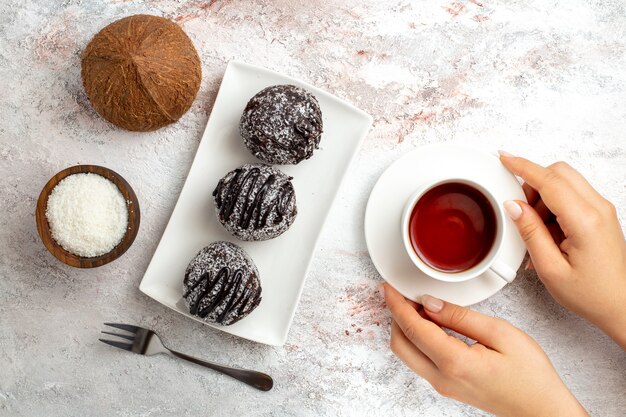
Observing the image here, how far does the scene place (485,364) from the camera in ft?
4.28

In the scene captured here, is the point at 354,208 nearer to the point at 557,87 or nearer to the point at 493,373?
the point at 493,373

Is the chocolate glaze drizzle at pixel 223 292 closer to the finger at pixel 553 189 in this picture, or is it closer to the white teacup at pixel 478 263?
the white teacup at pixel 478 263

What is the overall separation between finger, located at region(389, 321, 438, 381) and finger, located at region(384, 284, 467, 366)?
2 centimetres

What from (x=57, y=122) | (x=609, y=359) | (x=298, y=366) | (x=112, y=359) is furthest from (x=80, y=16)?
(x=609, y=359)

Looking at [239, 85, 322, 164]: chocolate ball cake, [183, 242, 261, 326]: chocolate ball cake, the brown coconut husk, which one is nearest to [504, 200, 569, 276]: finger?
[239, 85, 322, 164]: chocolate ball cake

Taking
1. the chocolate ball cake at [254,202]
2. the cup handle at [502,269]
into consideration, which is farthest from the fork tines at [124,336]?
the cup handle at [502,269]

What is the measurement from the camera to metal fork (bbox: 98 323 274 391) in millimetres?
1465

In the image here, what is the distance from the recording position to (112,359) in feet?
4.95

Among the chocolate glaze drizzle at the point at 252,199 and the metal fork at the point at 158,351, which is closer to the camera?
the chocolate glaze drizzle at the point at 252,199

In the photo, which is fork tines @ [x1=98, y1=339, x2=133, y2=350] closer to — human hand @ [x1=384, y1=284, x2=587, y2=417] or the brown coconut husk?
the brown coconut husk

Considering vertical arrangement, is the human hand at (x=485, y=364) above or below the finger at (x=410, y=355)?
above

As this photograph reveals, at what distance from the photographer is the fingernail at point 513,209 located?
1.33 meters

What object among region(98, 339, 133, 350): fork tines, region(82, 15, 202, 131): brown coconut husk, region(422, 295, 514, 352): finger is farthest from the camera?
region(98, 339, 133, 350): fork tines

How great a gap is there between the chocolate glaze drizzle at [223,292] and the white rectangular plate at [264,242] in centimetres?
10
